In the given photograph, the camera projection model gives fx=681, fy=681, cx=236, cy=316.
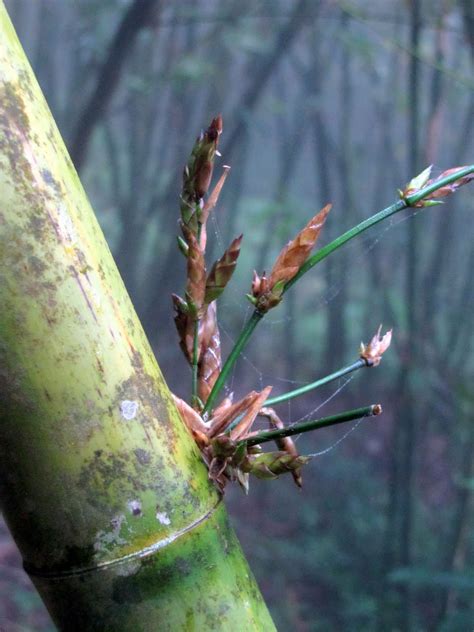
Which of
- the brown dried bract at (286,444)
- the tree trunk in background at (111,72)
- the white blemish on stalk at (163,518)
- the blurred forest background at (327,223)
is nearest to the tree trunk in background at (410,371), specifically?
the blurred forest background at (327,223)

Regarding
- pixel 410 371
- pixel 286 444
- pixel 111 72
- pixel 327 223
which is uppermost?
pixel 111 72

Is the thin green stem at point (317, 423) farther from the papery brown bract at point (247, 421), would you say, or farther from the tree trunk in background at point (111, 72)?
the tree trunk in background at point (111, 72)

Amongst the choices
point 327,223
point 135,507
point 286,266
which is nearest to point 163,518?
point 135,507

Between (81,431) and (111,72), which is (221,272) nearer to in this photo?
(81,431)

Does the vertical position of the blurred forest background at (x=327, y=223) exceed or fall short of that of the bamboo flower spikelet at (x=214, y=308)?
it falls short

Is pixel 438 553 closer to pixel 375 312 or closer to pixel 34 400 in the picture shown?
A: pixel 375 312

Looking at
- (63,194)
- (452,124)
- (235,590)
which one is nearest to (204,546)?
(235,590)
